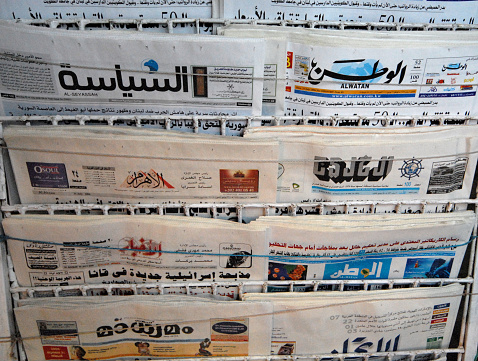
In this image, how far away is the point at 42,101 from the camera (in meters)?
0.73

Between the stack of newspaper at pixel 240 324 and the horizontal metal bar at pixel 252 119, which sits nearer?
the horizontal metal bar at pixel 252 119

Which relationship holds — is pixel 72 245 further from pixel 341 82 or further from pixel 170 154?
pixel 341 82

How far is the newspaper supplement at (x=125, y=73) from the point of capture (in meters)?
0.68

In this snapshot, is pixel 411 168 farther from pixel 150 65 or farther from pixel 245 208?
pixel 150 65

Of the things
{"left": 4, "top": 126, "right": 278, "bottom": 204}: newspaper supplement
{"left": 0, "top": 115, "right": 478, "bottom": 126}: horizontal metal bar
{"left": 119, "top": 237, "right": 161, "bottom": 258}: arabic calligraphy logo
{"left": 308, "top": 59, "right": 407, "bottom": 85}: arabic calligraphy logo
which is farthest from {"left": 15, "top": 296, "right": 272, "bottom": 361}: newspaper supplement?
{"left": 308, "top": 59, "right": 407, "bottom": 85}: arabic calligraphy logo

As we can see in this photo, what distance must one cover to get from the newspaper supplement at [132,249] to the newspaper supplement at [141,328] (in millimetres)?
54

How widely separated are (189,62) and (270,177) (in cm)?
27

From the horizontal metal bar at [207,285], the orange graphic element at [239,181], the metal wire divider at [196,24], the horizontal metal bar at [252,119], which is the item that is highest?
the metal wire divider at [196,24]

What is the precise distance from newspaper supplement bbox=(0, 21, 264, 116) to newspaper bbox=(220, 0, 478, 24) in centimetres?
7

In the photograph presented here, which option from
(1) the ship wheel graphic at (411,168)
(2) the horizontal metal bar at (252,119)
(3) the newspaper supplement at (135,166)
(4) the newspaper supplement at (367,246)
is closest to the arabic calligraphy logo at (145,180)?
(3) the newspaper supplement at (135,166)

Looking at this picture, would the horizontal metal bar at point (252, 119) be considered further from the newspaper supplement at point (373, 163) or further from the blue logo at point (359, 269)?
the blue logo at point (359, 269)

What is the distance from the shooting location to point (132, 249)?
2.64 feet

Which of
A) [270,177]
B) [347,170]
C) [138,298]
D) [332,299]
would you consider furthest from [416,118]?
[138,298]

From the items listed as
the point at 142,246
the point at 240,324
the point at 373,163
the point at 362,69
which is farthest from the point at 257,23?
the point at 240,324
